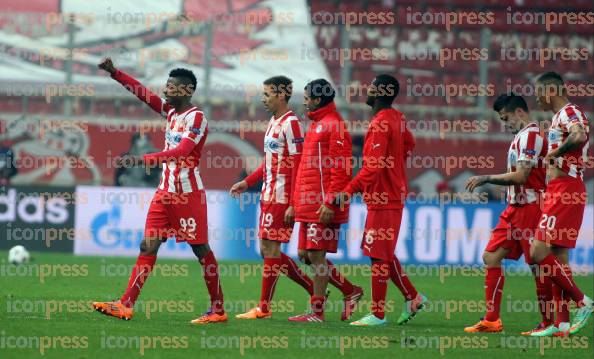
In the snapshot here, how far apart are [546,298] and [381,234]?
1648 mm

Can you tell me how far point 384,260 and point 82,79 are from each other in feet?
55.8

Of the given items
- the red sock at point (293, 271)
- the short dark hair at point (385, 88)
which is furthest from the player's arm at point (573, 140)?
the red sock at point (293, 271)

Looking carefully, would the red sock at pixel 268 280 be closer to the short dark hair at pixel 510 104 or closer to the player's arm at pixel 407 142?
the player's arm at pixel 407 142

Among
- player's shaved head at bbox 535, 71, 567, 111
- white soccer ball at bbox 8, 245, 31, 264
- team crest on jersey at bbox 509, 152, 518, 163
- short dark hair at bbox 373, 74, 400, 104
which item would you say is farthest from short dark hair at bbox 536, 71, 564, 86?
white soccer ball at bbox 8, 245, 31, 264

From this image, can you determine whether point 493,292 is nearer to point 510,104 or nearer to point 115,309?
point 510,104

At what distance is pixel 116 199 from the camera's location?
64.2 ft

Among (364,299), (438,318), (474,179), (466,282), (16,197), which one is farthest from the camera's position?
(16,197)

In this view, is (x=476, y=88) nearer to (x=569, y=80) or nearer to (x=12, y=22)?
(x=569, y=80)

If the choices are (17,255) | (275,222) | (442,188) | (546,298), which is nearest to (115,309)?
(275,222)

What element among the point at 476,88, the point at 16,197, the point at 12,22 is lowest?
the point at 16,197

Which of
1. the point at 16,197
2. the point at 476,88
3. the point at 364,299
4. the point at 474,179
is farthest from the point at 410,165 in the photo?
the point at 474,179

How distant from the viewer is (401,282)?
11180 mm

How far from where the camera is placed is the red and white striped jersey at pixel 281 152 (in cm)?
1101

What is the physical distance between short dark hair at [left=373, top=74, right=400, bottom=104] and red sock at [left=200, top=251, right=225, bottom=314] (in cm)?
218
